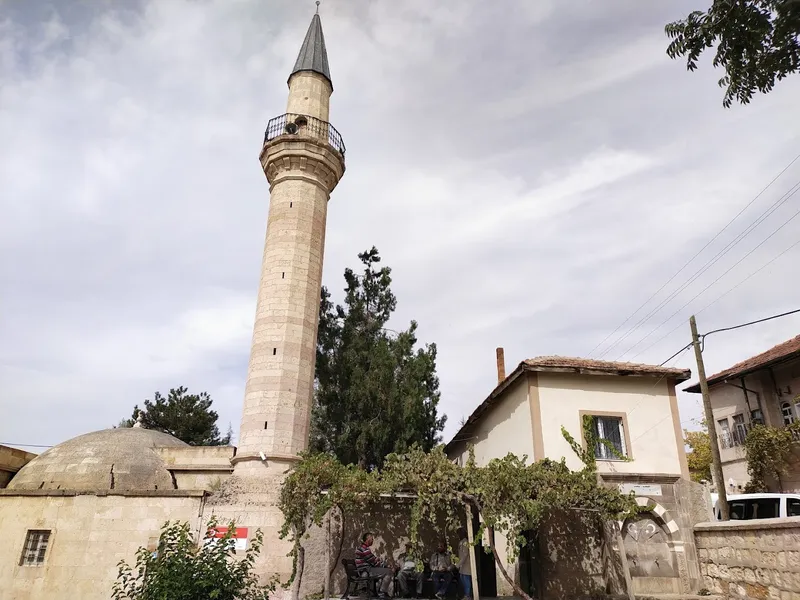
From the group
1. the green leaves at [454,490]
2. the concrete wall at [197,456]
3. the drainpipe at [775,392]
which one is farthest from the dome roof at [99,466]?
the drainpipe at [775,392]

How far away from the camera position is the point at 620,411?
13.9 m

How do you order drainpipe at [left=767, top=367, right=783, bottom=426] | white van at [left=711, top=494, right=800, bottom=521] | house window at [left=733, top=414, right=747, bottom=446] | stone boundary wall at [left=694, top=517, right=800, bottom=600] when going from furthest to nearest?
house window at [left=733, top=414, right=747, bottom=446], drainpipe at [left=767, top=367, right=783, bottom=426], white van at [left=711, top=494, right=800, bottom=521], stone boundary wall at [left=694, top=517, right=800, bottom=600]

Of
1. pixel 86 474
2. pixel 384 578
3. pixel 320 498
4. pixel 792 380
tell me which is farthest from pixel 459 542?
pixel 792 380

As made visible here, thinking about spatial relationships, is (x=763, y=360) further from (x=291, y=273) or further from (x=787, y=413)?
(x=291, y=273)

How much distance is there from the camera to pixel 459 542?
46.9 feet

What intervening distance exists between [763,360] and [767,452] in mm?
3450

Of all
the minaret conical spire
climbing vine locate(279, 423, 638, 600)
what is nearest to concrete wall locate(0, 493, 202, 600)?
climbing vine locate(279, 423, 638, 600)

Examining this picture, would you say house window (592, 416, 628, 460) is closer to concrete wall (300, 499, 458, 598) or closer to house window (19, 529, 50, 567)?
concrete wall (300, 499, 458, 598)

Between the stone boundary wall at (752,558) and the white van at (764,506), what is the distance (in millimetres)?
1760

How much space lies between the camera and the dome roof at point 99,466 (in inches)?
643

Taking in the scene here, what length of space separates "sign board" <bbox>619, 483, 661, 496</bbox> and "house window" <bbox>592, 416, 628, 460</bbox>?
65 centimetres

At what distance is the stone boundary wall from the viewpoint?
8258 millimetres

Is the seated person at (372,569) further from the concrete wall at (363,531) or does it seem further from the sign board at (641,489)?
the sign board at (641,489)

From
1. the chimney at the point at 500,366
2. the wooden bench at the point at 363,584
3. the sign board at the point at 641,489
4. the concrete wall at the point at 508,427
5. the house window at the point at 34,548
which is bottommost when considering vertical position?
the wooden bench at the point at 363,584
